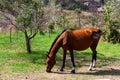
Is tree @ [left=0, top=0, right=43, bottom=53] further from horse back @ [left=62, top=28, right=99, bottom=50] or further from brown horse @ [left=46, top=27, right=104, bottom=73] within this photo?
horse back @ [left=62, top=28, right=99, bottom=50]

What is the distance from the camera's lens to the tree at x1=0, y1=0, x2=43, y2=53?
→ 15.8 metres

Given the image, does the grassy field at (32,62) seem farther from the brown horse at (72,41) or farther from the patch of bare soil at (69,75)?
the brown horse at (72,41)

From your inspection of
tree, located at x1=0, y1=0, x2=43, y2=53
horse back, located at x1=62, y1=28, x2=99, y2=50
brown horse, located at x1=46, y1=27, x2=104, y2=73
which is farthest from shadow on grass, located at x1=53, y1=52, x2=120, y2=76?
tree, located at x1=0, y1=0, x2=43, y2=53

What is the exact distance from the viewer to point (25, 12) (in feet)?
51.8

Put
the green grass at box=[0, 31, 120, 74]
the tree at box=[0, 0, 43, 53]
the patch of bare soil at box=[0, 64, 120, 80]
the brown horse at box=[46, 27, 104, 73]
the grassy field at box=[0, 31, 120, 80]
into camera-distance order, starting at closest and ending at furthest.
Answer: the patch of bare soil at box=[0, 64, 120, 80]
the grassy field at box=[0, 31, 120, 80]
the brown horse at box=[46, 27, 104, 73]
the green grass at box=[0, 31, 120, 74]
the tree at box=[0, 0, 43, 53]

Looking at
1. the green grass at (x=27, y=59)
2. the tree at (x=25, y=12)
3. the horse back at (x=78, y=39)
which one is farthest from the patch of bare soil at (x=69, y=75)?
the tree at (x=25, y=12)

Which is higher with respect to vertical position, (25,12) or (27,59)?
(25,12)

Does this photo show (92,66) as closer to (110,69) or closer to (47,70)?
(110,69)

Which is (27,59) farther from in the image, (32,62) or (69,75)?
(69,75)

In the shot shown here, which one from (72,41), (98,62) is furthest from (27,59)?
(98,62)

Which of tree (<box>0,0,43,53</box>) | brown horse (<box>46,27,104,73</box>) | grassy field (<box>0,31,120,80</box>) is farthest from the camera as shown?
tree (<box>0,0,43,53</box>)

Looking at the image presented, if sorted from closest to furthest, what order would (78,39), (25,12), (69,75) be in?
(69,75) < (78,39) < (25,12)

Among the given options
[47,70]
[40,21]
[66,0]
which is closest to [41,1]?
[40,21]

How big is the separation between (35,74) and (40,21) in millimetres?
4668
